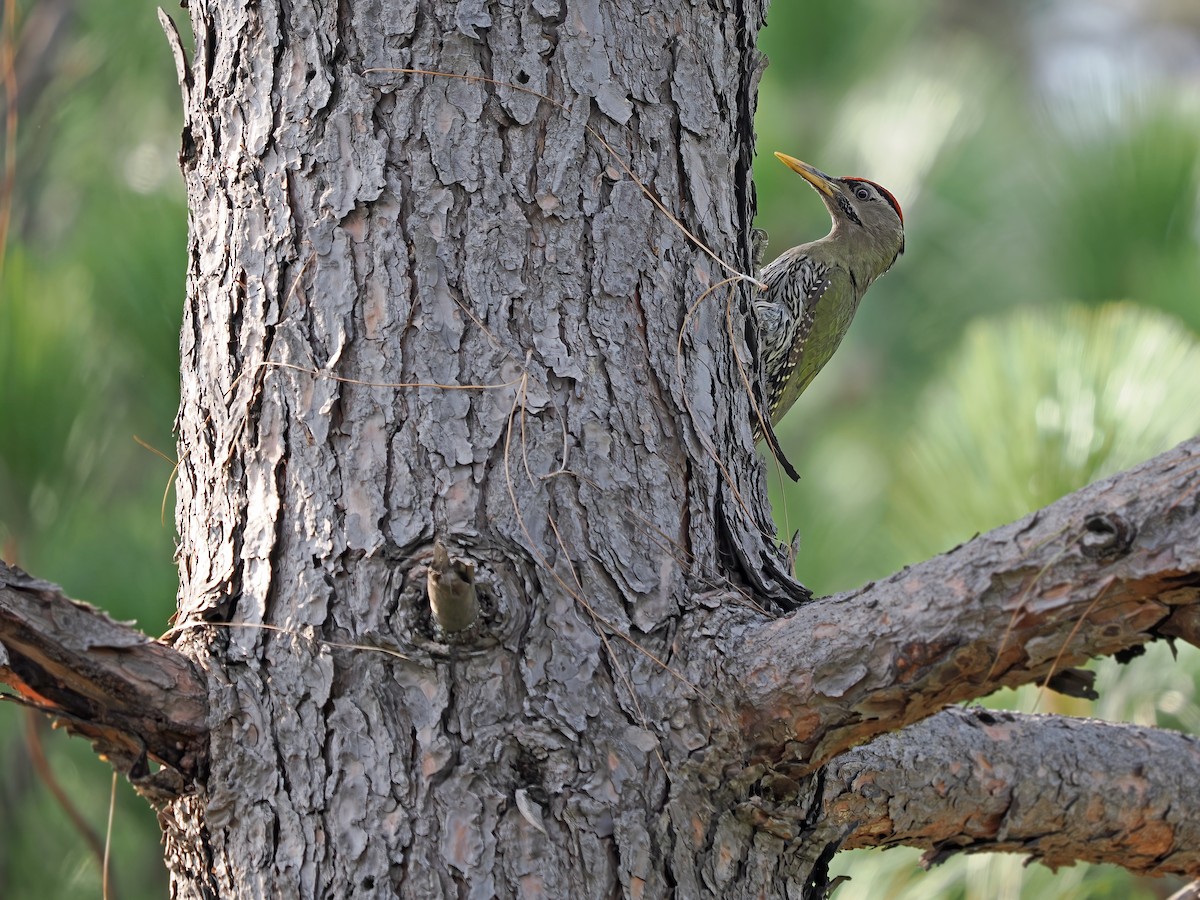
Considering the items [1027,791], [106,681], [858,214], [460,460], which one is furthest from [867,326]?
[106,681]

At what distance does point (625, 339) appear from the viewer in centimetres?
128

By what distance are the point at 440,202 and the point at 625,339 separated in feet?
0.74

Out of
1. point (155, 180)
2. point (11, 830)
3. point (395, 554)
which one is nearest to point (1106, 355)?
point (395, 554)

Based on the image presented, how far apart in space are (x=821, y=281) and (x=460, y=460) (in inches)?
78.7

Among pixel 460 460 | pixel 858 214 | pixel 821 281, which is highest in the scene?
pixel 858 214

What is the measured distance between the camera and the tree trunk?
3.79 ft

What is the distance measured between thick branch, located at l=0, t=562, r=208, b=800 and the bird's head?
2274 millimetres

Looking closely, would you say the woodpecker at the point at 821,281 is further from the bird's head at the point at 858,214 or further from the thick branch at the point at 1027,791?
the thick branch at the point at 1027,791

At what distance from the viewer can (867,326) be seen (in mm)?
5496

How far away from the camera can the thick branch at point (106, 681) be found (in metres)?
1.05

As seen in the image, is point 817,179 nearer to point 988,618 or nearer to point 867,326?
point 988,618

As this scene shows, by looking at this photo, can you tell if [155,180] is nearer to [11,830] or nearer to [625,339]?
[11,830]

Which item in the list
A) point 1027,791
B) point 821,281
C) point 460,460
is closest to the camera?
point 460,460

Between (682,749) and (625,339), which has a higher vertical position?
(625,339)
